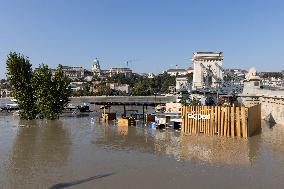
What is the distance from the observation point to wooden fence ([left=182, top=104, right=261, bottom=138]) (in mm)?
40969

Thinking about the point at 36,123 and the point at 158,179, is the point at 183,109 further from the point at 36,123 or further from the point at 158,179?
the point at 36,123


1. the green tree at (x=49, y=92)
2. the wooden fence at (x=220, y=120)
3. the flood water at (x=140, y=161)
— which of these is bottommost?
the flood water at (x=140, y=161)

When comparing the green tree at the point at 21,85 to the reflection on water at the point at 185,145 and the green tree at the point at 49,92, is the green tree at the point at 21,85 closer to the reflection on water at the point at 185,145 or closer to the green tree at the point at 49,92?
the green tree at the point at 49,92

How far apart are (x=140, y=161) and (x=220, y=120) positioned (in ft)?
48.8

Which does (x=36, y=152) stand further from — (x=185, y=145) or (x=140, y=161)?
(x=185, y=145)

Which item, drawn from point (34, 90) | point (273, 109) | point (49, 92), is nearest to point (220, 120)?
point (273, 109)

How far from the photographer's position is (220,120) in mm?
42062

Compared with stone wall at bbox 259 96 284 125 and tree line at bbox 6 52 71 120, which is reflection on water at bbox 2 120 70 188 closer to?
tree line at bbox 6 52 71 120

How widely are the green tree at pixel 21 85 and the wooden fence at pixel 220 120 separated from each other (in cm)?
3224

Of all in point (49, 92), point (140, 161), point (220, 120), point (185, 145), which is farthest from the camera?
point (49, 92)

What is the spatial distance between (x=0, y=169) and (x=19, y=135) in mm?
20127

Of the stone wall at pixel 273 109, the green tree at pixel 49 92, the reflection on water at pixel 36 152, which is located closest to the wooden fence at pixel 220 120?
the stone wall at pixel 273 109

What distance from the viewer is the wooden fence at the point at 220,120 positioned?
40969mm

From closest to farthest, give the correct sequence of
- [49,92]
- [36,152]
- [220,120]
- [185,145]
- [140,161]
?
[140,161] → [36,152] → [185,145] → [220,120] → [49,92]
